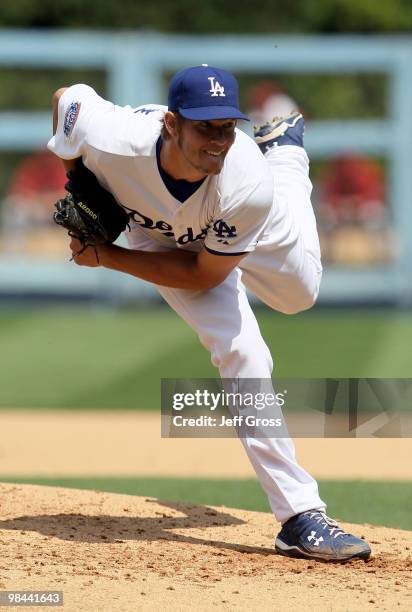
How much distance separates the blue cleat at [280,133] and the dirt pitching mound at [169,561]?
1670 millimetres

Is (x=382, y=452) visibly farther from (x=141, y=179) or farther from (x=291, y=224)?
(x=141, y=179)

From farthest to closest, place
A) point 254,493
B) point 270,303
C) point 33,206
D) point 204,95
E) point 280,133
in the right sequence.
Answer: point 33,206 → point 254,493 → point 280,133 → point 270,303 → point 204,95

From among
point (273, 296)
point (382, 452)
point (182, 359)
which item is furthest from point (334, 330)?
point (273, 296)

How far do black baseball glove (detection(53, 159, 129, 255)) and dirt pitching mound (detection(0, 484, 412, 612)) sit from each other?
3.91 feet

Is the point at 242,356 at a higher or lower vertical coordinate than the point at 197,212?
lower

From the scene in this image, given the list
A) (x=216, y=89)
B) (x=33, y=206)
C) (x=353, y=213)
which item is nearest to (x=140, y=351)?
(x=33, y=206)

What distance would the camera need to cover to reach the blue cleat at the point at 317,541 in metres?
4.57

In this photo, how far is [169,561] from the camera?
449 cm

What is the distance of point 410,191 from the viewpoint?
14.2 metres

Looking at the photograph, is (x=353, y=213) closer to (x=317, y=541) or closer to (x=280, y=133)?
(x=280, y=133)

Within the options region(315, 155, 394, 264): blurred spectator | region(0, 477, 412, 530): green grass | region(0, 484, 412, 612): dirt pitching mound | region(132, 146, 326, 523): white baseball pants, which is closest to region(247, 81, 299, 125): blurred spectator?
region(315, 155, 394, 264): blurred spectator

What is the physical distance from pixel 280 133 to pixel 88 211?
48.8 inches

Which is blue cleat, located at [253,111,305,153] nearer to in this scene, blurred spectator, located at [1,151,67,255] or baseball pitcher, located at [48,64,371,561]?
baseball pitcher, located at [48,64,371,561]

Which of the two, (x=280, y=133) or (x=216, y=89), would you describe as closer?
(x=216, y=89)
